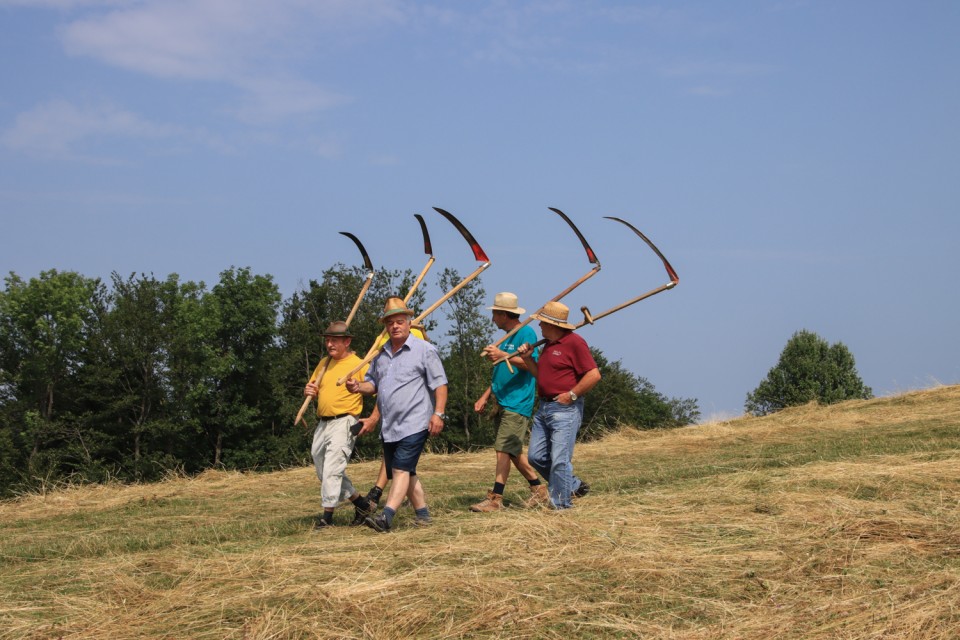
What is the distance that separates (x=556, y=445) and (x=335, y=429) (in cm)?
185

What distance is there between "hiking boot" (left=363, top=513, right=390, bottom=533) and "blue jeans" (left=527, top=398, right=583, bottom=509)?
137 centimetres

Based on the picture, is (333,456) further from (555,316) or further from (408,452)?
(555,316)

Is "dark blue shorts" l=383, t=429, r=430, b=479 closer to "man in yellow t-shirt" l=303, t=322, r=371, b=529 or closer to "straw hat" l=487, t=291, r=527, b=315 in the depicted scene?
"man in yellow t-shirt" l=303, t=322, r=371, b=529

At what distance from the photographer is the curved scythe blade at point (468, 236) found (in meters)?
9.51

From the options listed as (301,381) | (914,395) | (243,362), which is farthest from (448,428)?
(914,395)

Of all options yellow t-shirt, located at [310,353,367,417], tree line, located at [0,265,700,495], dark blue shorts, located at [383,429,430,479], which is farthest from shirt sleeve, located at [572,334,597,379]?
tree line, located at [0,265,700,495]

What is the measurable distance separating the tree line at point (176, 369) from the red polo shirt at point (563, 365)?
33786mm

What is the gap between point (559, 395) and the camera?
8281 millimetres

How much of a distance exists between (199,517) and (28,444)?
35.8m

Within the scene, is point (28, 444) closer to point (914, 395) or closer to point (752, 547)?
point (914, 395)

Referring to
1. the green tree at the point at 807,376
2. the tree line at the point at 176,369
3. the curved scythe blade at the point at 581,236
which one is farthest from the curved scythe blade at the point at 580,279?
the green tree at the point at 807,376

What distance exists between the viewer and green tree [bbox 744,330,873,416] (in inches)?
1962

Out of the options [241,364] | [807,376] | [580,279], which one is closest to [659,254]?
[580,279]

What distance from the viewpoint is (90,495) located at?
1324 cm
